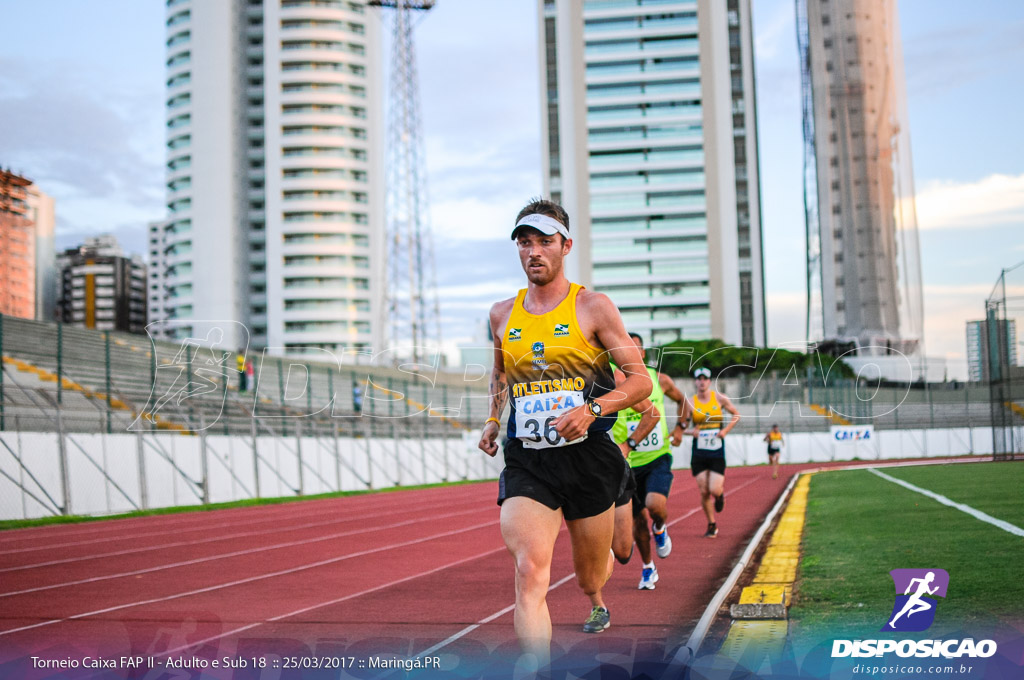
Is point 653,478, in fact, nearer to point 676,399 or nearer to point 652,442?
point 652,442

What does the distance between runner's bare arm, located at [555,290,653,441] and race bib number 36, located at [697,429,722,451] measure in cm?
833

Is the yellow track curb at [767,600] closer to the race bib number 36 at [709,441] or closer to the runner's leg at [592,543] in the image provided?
the runner's leg at [592,543]

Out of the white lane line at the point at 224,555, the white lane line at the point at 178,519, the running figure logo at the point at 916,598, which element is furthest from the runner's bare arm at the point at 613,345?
the white lane line at the point at 178,519

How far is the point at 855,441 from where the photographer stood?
52656 mm

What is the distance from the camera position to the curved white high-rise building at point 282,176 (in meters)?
107

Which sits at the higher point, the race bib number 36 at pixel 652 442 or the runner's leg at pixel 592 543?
the race bib number 36 at pixel 652 442

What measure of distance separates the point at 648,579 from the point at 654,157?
108 meters

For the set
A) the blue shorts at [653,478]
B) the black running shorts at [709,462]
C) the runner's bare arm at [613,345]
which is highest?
the runner's bare arm at [613,345]

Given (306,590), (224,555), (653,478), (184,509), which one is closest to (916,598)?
(653,478)

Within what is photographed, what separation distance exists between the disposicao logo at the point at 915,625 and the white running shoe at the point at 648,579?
79.8 inches

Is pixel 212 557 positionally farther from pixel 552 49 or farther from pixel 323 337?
pixel 552 49

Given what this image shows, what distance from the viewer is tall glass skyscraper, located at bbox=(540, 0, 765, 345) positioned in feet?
Result: 363

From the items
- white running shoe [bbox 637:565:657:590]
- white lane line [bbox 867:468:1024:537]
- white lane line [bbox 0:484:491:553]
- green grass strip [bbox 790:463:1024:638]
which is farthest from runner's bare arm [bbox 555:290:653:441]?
white lane line [bbox 0:484:491:553]

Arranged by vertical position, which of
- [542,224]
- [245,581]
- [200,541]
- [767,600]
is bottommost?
[200,541]
